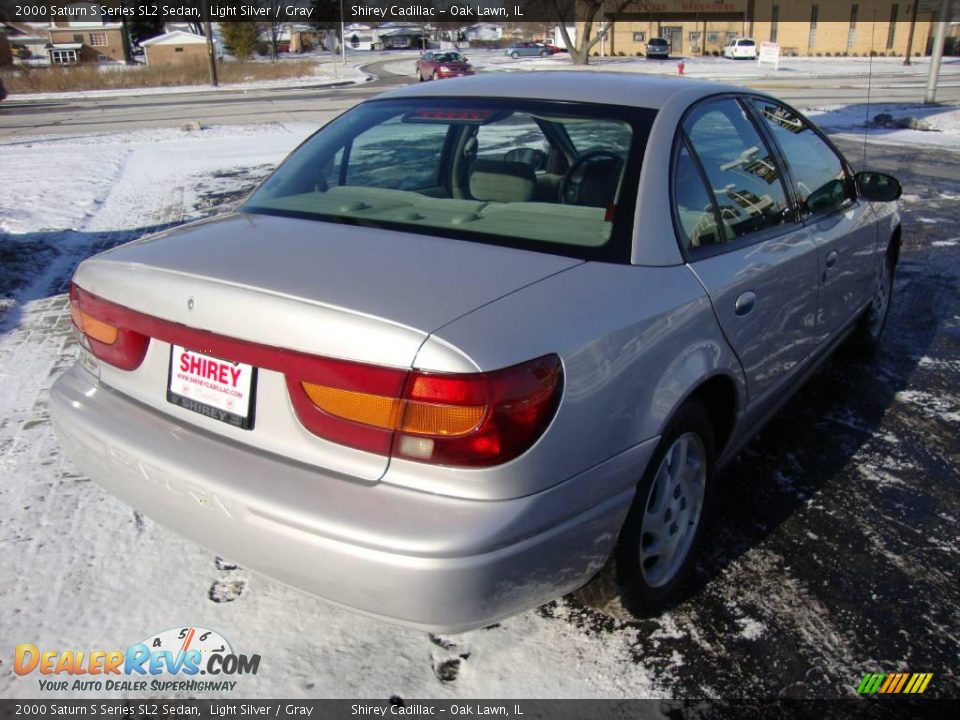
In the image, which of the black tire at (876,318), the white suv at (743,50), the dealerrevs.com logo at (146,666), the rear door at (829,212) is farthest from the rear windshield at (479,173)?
the white suv at (743,50)

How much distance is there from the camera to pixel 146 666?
237cm

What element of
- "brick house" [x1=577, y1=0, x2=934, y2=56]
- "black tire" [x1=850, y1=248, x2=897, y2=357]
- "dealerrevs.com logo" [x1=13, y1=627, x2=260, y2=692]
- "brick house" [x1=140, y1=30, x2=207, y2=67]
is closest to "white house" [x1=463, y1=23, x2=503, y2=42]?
"brick house" [x1=577, y1=0, x2=934, y2=56]

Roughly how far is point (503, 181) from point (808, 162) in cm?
158

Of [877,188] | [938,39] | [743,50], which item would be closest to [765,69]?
[743,50]

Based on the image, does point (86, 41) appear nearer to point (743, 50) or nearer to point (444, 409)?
point (743, 50)

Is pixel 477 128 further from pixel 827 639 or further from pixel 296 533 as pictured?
pixel 827 639

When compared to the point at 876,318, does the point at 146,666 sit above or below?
below

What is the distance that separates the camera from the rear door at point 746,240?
2.61 metres

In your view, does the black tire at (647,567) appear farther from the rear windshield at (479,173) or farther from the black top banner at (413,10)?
the black top banner at (413,10)

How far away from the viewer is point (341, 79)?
41.2 meters

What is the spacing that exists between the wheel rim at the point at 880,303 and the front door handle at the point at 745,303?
6.86ft

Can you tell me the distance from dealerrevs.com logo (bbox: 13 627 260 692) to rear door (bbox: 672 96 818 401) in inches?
72.6

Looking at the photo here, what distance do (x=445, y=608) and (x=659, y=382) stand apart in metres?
0.86

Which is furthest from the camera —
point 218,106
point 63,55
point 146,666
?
point 63,55
